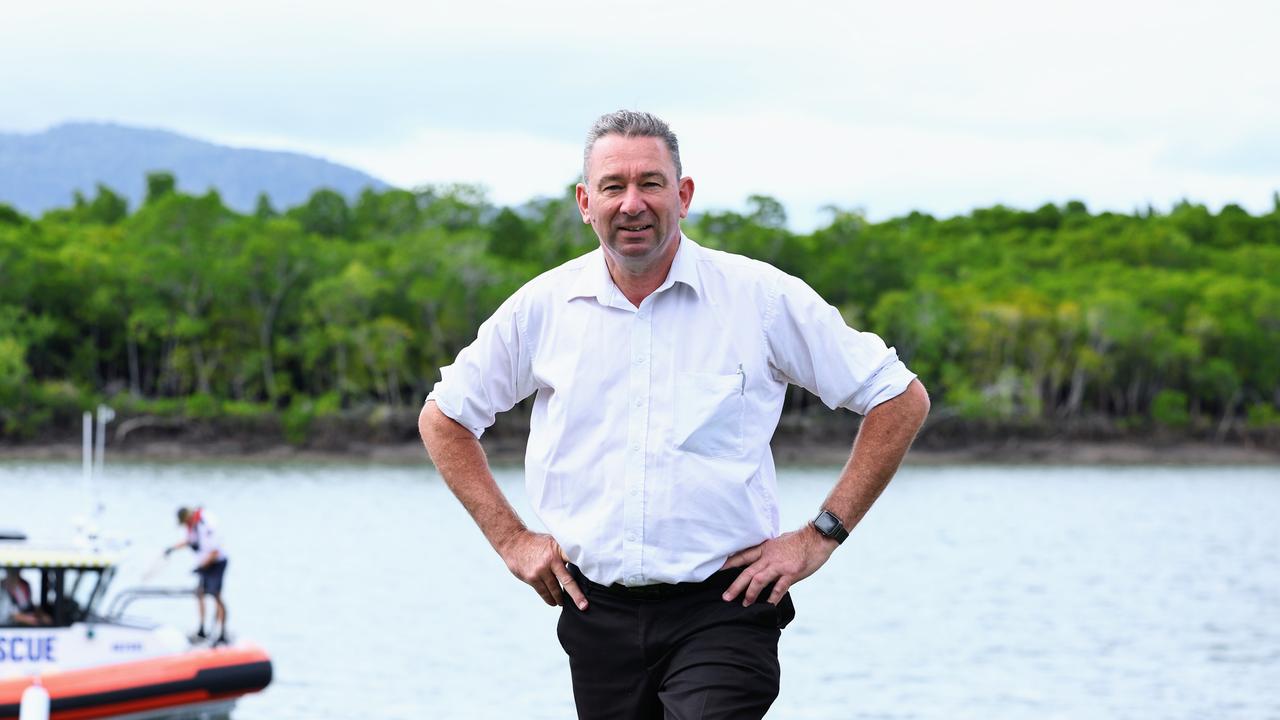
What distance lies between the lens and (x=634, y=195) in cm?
436

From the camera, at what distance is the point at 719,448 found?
14.4 feet

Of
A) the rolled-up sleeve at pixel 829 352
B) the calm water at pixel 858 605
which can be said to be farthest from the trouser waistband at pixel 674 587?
the calm water at pixel 858 605

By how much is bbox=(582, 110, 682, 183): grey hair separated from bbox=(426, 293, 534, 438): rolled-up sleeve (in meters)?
0.43

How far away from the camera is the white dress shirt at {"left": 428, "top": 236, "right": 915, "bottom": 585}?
4.36 meters

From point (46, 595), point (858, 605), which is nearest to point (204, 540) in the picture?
point (46, 595)

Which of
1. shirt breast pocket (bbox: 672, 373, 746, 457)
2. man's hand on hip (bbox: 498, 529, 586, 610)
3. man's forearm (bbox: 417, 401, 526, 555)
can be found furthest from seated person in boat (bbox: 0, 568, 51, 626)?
shirt breast pocket (bbox: 672, 373, 746, 457)

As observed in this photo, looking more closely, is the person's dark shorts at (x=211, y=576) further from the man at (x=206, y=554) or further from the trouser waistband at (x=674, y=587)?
the trouser waistband at (x=674, y=587)

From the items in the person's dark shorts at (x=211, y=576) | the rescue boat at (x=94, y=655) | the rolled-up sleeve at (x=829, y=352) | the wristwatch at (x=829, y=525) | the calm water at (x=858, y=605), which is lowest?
the calm water at (x=858, y=605)

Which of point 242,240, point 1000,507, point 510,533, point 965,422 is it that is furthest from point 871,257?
point 510,533

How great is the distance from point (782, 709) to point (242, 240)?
79.7 meters

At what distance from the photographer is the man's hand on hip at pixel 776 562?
4.37 metres

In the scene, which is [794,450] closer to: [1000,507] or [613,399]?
[1000,507]

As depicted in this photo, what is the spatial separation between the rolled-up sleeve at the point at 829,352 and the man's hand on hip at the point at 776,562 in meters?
0.34

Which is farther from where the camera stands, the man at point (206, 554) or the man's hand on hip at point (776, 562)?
the man at point (206, 554)
